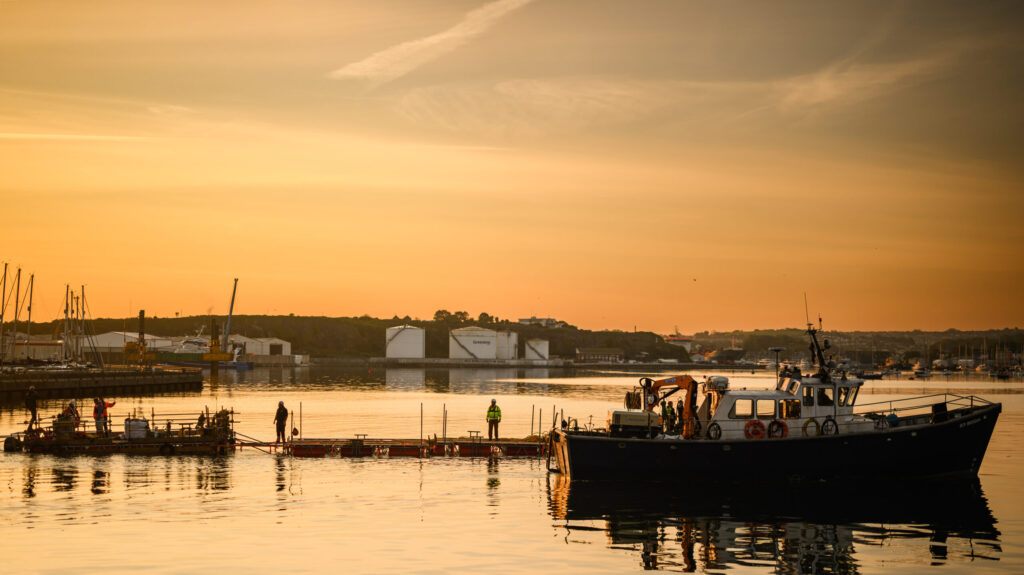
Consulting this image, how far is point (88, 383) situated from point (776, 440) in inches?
3339

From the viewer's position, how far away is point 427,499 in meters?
32.2

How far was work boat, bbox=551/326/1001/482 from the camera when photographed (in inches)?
1330

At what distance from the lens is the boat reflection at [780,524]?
81.6 ft

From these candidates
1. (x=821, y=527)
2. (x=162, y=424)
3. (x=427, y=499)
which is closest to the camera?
(x=821, y=527)

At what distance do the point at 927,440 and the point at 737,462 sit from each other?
723 centimetres

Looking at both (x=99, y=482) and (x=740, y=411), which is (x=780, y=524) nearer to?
(x=740, y=411)

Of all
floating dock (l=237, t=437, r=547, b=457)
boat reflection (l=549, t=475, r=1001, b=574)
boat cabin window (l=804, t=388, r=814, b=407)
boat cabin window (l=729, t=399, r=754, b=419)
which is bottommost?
boat reflection (l=549, t=475, r=1001, b=574)

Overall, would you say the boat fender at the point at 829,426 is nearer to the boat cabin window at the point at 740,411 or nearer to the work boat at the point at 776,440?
the work boat at the point at 776,440

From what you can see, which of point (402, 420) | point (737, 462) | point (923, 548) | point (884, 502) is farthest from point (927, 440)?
point (402, 420)

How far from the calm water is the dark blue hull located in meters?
0.69

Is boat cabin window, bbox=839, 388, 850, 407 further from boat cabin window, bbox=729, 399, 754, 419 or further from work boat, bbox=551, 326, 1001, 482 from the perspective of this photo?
boat cabin window, bbox=729, 399, 754, 419

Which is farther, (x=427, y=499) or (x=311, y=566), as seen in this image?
(x=427, y=499)

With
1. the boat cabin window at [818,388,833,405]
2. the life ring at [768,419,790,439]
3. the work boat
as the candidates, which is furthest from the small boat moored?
the boat cabin window at [818,388,833,405]

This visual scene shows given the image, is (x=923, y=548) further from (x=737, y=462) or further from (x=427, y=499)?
(x=427, y=499)
